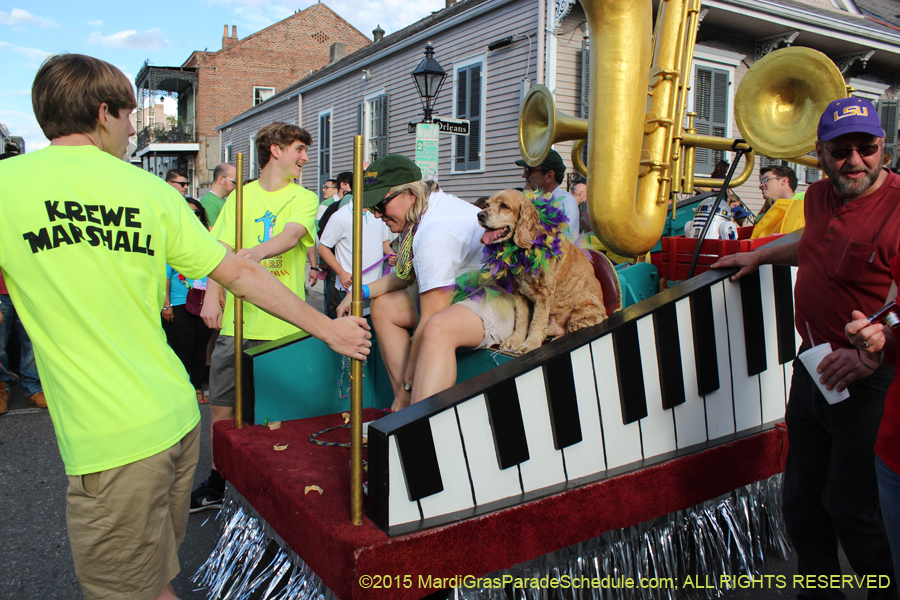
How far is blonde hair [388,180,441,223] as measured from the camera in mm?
3051

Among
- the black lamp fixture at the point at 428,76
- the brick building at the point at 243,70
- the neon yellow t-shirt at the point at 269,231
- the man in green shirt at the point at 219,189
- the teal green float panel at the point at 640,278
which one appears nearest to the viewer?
the neon yellow t-shirt at the point at 269,231

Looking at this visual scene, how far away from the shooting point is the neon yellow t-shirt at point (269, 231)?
130 inches

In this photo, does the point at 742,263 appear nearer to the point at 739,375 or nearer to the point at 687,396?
the point at 739,375

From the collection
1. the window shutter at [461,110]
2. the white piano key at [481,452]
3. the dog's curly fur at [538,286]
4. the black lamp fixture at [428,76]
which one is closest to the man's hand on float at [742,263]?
the dog's curly fur at [538,286]

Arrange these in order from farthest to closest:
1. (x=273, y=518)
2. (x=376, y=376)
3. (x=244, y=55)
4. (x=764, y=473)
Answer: (x=244, y=55) < (x=376, y=376) < (x=764, y=473) < (x=273, y=518)

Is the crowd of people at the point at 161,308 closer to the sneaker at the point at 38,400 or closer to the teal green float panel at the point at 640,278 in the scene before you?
the teal green float panel at the point at 640,278

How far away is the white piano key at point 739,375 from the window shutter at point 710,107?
372 inches

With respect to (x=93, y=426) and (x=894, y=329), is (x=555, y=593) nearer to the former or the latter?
(x=894, y=329)

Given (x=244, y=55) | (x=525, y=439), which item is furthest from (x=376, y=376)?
(x=244, y=55)

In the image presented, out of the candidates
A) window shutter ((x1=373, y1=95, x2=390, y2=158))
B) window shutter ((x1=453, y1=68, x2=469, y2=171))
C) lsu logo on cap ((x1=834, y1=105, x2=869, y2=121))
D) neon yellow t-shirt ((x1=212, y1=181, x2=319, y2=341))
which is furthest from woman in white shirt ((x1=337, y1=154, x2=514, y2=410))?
window shutter ((x1=373, y1=95, x2=390, y2=158))

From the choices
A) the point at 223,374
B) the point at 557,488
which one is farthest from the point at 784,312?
the point at 223,374

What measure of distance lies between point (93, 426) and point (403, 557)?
893mm

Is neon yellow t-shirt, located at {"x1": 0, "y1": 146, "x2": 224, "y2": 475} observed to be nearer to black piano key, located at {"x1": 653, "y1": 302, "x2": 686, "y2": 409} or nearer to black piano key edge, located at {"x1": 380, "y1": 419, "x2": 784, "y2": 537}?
black piano key edge, located at {"x1": 380, "y1": 419, "x2": 784, "y2": 537}

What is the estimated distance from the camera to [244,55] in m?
29.4
